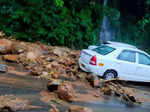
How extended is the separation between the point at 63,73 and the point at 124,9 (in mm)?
12676

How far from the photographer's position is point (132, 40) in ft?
65.8

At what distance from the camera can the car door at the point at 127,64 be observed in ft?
33.1

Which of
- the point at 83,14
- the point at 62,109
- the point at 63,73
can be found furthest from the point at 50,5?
the point at 62,109

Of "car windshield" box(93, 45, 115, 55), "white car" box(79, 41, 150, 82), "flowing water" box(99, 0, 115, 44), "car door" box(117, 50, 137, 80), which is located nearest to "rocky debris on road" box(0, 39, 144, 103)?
"white car" box(79, 41, 150, 82)

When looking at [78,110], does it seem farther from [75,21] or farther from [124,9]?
[124,9]

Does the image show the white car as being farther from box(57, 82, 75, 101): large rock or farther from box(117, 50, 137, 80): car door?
box(57, 82, 75, 101): large rock

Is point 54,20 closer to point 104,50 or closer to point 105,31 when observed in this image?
point 105,31

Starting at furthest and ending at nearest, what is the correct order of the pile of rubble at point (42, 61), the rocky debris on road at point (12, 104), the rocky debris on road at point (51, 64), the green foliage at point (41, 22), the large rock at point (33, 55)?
the green foliage at point (41, 22)
the large rock at point (33, 55)
the pile of rubble at point (42, 61)
the rocky debris on road at point (51, 64)
the rocky debris on road at point (12, 104)

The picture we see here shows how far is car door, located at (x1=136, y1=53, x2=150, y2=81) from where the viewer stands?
10.4 m

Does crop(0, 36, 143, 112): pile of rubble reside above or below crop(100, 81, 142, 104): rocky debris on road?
above

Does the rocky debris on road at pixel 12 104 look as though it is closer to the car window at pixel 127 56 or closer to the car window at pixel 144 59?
the car window at pixel 127 56

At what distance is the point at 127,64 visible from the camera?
33.3 ft

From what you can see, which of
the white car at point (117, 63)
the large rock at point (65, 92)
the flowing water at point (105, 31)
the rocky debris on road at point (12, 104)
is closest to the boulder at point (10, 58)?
the white car at point (117, 63)

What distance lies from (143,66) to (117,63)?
125 centimetres
